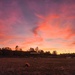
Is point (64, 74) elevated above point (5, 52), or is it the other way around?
point (5, 52)

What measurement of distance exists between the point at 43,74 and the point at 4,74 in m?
3.36

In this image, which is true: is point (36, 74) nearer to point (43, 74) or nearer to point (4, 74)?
point (43, 74)

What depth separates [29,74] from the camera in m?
22.0

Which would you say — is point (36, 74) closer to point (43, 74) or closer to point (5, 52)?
point (43, 74)

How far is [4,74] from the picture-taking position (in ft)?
72.0

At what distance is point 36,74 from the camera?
21719 mm

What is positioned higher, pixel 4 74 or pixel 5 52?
pixel 5 52

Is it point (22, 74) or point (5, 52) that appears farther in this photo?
point (5, 52)

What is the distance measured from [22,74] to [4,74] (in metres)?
1.55

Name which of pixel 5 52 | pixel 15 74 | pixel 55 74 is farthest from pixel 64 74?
pixel 5 52

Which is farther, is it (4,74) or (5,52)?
(5,52)

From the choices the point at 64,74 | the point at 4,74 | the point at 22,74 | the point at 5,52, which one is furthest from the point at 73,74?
the point at 5,52

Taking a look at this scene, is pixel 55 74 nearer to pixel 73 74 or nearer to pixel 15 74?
pixel 73 74

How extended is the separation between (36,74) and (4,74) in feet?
9.06
